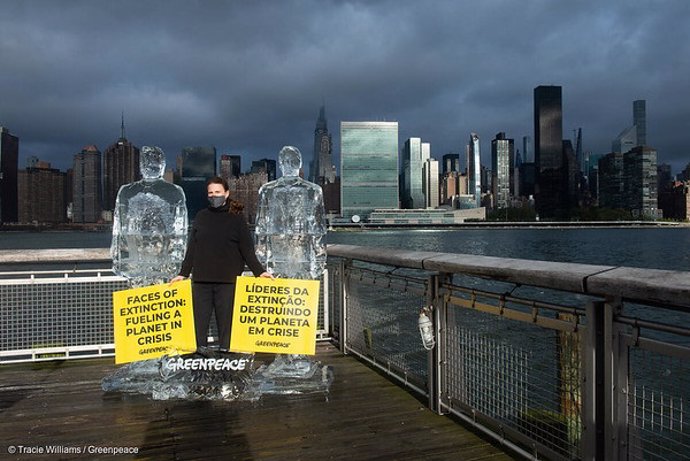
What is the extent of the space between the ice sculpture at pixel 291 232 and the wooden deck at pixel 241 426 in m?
0.76

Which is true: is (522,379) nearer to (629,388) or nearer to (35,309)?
(629,388)

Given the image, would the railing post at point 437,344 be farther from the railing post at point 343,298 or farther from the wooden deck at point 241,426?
the railing post at point 343,298

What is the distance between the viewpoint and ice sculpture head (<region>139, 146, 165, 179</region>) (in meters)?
5.11

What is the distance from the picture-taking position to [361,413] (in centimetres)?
420

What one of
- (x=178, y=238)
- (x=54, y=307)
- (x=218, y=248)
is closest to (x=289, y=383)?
(x=218, y=248)

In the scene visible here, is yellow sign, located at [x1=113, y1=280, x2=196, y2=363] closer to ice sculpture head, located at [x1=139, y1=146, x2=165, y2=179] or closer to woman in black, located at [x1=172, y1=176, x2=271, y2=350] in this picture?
woman in black, located at [x1=172, y1=176, x2=271, y2=350]

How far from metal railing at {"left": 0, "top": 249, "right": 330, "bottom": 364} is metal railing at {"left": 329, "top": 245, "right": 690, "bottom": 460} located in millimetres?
2642

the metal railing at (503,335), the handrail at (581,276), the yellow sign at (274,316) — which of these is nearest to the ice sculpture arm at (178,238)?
the yellow sign at (274,316)

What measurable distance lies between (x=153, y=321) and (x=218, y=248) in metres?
0.89

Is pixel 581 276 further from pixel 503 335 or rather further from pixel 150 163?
pixel 150 163

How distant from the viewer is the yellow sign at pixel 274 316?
4738mm

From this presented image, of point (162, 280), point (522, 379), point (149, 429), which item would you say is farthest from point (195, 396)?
point (522, 379)

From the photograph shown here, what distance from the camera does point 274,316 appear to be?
15.9 ft

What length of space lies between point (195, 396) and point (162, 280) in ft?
3.90
